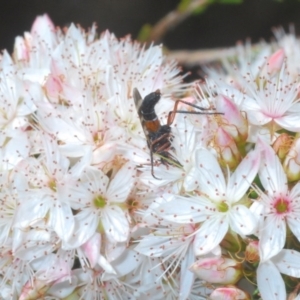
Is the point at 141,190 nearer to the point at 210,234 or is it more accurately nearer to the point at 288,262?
the point at 210,234

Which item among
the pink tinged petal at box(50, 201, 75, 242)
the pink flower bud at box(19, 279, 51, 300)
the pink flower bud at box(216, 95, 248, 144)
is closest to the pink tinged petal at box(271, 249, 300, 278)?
the pink flower bud at box(216, 95, 248, 144)

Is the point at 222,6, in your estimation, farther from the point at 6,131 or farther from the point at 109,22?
the point at 6,131

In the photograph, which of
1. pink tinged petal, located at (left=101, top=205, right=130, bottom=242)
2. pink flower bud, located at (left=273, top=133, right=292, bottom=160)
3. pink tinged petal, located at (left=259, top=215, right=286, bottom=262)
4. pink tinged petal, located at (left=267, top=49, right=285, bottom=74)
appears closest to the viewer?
pink tinged petal, located at (left=259, top=215, right=286, bottom=262)

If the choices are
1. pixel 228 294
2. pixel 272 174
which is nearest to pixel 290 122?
pixel 272 174

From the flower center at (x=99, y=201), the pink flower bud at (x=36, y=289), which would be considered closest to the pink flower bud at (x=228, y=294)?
the flower center at (x=99, y=201)

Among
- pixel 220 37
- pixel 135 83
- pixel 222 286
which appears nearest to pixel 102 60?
pixel 135 83

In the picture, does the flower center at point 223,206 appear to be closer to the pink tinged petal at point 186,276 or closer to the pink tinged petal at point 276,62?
the pink tinged petal at point 186,276

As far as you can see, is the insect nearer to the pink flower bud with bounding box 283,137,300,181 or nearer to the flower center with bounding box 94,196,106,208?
the flower center with bounding box 94,196,106,208
